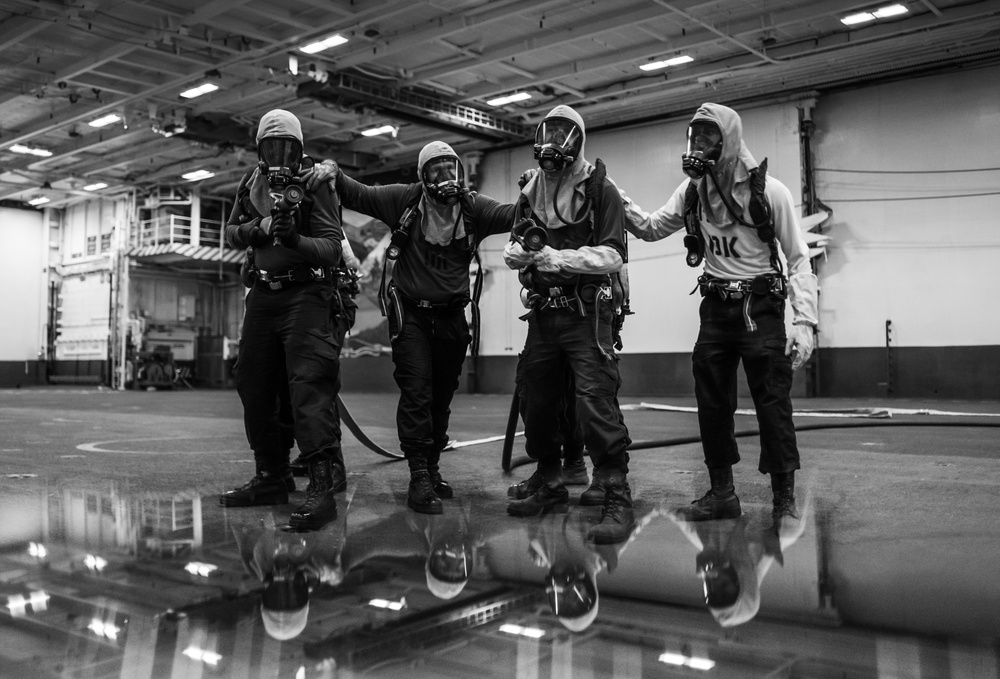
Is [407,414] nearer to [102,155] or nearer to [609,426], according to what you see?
[609,426]

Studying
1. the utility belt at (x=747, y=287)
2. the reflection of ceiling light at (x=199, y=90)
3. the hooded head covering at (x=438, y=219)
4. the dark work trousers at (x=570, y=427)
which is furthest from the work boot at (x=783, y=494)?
the reflection of ceiling light at (x=199, y=90)

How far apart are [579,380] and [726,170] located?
4.11 ft

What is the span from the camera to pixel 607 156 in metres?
20.5

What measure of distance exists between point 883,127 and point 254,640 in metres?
17.6

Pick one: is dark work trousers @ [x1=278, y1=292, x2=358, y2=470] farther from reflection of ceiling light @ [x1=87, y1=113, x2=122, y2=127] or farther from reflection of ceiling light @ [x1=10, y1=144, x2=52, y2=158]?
reflection of ceiling light @ [x1=10, y1=144, x2=52, y2=158]

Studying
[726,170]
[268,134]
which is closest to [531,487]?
[726,170]

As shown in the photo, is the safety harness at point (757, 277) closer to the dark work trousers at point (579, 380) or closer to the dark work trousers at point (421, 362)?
the dark work trousers at point (579, 380)

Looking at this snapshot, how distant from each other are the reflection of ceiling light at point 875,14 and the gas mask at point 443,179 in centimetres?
1243

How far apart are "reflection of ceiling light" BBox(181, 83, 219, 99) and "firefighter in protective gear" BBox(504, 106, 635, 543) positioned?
15.9m

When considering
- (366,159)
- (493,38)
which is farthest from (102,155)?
(493,38)

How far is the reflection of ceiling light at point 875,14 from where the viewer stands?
1409 centimetres

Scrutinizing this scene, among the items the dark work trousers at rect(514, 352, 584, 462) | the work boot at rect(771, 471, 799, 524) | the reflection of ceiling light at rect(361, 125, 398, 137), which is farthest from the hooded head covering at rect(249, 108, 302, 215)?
the reflection of ceiling light at rect(361, 125, 398, 137)

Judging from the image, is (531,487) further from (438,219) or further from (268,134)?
(268,134)

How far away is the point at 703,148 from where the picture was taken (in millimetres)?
4090
